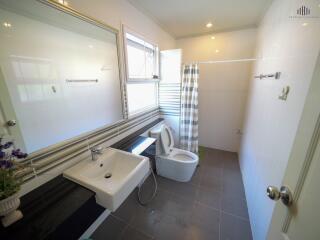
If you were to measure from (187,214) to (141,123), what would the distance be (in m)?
1.33

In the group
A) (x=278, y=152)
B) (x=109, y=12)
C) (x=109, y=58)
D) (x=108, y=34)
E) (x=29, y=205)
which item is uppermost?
(x=109, y=12)

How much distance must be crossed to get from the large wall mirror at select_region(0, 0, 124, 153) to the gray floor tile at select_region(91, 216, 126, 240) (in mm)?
1076

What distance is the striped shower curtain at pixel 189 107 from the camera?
2.41m

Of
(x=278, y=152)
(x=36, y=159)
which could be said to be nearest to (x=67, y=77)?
(x=36, y=159)

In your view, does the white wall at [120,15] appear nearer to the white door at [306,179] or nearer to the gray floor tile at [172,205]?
the white door at [306,179]

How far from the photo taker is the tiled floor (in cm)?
141

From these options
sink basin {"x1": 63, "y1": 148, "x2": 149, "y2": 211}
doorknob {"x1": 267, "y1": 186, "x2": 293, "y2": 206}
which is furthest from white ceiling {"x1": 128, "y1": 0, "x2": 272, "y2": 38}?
doorknob {"x1": 267, "y1": 186, "x2": 293, "y2": 206}

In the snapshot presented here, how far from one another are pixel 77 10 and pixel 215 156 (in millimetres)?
3004

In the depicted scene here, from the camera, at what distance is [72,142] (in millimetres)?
1146

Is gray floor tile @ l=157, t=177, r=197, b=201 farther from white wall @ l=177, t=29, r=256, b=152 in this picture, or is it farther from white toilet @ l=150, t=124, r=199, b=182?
white wall @ l=177, t=29, r=256, b=152

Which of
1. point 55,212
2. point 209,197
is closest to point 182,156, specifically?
point 209,197

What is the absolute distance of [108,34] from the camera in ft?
4.56

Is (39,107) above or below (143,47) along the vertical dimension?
below

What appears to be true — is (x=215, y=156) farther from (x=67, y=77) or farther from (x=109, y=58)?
(x=67, y=77)
